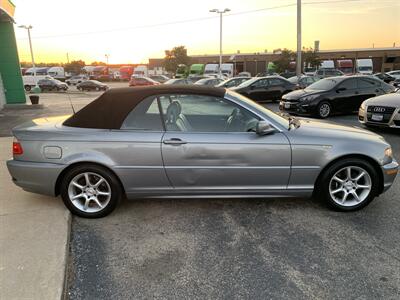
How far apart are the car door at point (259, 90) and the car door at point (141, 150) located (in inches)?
553

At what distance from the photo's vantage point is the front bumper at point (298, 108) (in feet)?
38.0

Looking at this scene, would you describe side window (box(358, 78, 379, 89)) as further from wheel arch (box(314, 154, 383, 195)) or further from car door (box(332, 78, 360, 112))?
wheel arch (box(314, 154, 383, 195))

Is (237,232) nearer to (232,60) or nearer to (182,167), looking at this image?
(182,167)

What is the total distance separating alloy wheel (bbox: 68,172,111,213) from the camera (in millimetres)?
3938

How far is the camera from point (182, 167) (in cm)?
382

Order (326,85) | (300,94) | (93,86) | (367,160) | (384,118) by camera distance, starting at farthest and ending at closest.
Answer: (93,86) → (326,85) → (300,94) → (384,118) → (367,160)

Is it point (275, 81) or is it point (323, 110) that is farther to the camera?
point (275, 81)

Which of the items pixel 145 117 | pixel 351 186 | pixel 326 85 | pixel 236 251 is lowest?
pixel 236 251

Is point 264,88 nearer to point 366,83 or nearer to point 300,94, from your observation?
point 300,94

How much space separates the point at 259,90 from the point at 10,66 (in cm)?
1255

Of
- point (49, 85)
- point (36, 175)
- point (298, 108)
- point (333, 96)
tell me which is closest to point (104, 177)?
point (36, 175)

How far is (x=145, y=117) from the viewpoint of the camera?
392cm

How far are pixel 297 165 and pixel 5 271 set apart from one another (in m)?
3.01

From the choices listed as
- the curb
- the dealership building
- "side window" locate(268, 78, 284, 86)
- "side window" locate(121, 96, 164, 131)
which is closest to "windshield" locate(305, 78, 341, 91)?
"side window" locate(268, 78, 284, 86)
